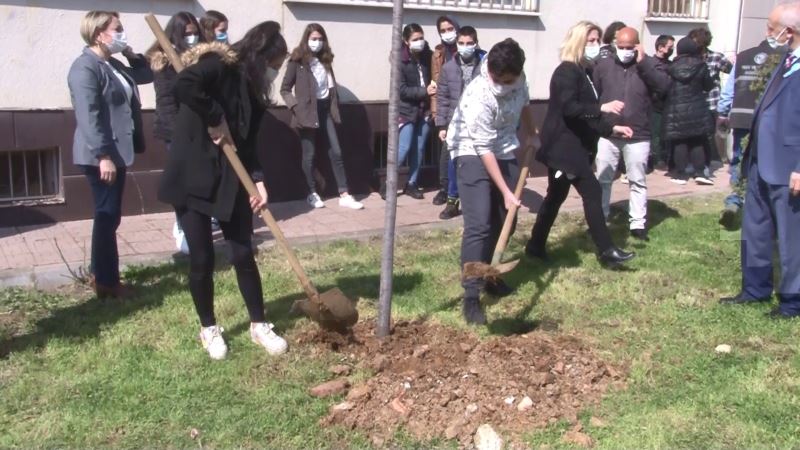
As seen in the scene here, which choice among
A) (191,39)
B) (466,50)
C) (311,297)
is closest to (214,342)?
(311,297)

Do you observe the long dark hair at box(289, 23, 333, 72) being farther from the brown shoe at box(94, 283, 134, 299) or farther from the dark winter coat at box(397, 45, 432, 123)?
the brown shoe at box(94, 283, 134, 299)

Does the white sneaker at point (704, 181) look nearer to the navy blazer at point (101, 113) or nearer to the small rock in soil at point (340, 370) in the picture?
the navy blazer at point (101, 113)

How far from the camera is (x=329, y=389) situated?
13.7ft

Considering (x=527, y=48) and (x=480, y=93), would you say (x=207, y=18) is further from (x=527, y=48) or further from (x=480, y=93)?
(x=527, y=48)

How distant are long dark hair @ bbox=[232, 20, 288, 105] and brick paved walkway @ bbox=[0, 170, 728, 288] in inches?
82.0

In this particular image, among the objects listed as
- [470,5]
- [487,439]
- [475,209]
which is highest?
[470,5]

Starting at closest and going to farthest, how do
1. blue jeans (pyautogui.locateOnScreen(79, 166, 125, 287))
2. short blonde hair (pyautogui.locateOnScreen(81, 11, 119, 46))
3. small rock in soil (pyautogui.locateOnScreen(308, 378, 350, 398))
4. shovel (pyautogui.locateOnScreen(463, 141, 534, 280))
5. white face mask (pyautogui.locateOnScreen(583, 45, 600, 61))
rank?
small rock in soil (pyautogui.locateOnScreen(308, 378, 350, 398)), shovel (pyautogui.locateOnScreen(463, 141, 534, 280)), short blonde hair (pyautogui.locateOnScreen(81, 11, 119, 46)), blue jeans (pyautogui.locateOnScreen(79, 166, 125, 287)), white face mask (pyautogui.locateOnScreen(583, 45, 600, 61))

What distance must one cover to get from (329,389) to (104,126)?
2.39 m

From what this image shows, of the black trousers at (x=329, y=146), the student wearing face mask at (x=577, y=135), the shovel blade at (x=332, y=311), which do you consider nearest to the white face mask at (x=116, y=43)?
the shovel blade at (x=332, y=311)

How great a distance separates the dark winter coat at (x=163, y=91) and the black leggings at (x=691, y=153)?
21.0 ft

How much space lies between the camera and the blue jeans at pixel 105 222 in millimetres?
5527

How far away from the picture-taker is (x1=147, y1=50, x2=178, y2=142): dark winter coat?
20.8 feet

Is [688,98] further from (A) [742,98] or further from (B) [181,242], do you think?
(B) [181,242]

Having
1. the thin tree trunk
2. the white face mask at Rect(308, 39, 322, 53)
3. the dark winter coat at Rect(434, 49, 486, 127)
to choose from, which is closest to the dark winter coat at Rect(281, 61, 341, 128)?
the white face mask at Rect(308, 39, 322, 53)
